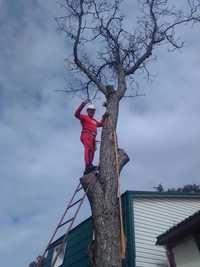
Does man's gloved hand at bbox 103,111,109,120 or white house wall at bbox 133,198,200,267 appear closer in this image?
man's gloved hand at bbox 103,111,109,120

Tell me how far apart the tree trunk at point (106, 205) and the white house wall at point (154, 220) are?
433 centimetres

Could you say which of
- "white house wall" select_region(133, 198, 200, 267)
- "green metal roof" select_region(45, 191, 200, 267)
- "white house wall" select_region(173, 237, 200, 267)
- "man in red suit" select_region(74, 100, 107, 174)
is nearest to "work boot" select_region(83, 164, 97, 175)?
"man in red suit" select_region(74, 100, 107, 174)

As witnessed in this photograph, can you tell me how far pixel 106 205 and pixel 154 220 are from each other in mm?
5941

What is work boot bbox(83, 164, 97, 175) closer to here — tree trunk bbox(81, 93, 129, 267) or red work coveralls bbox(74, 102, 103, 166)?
tree trunk bbox(81, 93, 129, 267)

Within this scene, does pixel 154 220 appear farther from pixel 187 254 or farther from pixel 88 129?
pixel 88 129

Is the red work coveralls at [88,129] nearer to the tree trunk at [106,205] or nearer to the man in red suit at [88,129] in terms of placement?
the man in red suit at [88,129]

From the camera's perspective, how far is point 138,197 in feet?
33.5

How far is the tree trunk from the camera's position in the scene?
424cm

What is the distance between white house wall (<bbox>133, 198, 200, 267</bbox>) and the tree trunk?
433 cm

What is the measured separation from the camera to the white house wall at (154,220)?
29.8 ft

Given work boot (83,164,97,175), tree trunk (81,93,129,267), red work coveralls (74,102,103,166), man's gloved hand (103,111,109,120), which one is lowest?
tree trunk (81,93,129,267)

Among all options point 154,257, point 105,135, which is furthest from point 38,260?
point 154,257

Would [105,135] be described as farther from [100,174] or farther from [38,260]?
[38,260]

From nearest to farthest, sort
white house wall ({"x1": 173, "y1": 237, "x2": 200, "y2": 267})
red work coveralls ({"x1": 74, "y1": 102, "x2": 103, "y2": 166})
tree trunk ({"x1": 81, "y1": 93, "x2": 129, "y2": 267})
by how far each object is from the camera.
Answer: tree trunk ({"x1": 81, "y1": 93, "x2": 129, "y2": 267}), white house wall ({"x1": 173, "y1": 237, "x2": 200, "y2": 267}), red work coveralls ({"x1": 74, "y1": 102, "x2": 103, "y2": 166})
